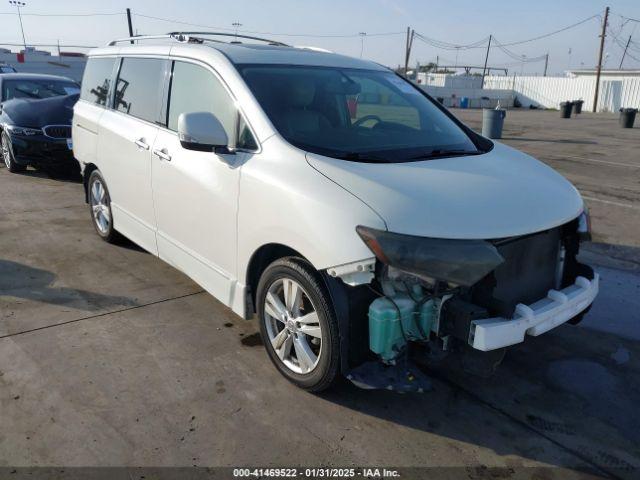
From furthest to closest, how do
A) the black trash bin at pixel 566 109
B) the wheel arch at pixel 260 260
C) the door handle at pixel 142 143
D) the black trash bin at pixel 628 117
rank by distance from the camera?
1. the black trash bin at pixel 566 109
2. the black trash bin at pixel 628 117
3. the door handle at pixel 142 143
4. the wheel arch at pixel 260 260

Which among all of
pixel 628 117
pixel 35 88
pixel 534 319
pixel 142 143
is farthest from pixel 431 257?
pixel 628 117

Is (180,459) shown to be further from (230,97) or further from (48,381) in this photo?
(230,97)

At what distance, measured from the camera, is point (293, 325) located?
3.13 meters

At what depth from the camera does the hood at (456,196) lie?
104 inches

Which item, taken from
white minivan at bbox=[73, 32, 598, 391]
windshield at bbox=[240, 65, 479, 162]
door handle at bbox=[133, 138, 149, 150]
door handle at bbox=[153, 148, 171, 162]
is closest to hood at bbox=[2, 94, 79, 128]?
white minivan at bbox=[73, 32, 598, 391]

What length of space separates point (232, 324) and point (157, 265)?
1.54m

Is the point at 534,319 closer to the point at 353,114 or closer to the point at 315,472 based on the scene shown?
the point at 315,472

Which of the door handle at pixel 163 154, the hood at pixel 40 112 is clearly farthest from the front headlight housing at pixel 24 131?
the door handle at pixel 163 154

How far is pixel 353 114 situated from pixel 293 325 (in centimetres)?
169

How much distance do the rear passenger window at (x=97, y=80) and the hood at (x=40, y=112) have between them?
135 inches

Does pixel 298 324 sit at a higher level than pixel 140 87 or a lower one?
lower

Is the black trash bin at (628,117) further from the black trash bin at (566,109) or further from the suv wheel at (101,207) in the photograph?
the suv wheel at (101,207)

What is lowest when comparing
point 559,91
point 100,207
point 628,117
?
point 100,207

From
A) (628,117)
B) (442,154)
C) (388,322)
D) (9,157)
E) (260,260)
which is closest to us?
(388,322)
